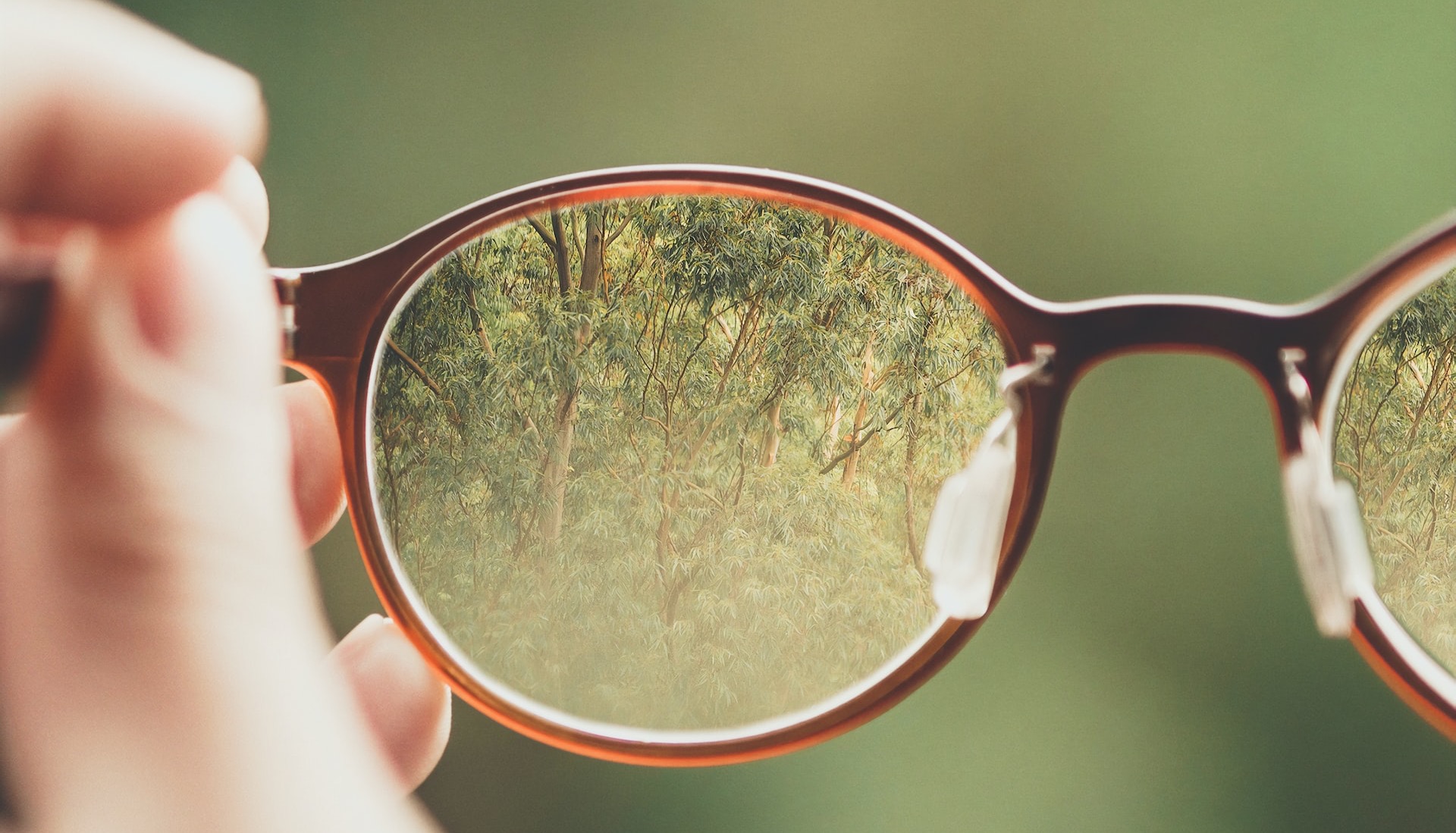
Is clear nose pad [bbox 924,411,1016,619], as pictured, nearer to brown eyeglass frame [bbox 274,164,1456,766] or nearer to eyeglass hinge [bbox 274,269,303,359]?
brown eyeglass frame [bbox 274,164,1456,766]

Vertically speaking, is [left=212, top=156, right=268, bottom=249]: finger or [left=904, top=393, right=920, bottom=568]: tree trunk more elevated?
[left=212, top=156, right=268, bottom=249]: finger

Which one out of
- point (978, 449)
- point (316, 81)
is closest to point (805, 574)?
point (978, 449)

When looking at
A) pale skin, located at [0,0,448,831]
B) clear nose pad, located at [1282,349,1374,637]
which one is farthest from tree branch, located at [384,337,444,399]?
clear nose pad, located at [1282,349,1374,637]

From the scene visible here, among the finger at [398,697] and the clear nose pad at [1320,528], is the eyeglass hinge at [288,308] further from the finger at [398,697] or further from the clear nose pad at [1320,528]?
the clear nose pad at [1320,528]

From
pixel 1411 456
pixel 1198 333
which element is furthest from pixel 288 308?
pixel 1411 456

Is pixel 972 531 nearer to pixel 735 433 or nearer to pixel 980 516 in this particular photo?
pixel 980 516

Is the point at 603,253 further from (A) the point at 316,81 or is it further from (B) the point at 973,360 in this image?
(A) the point at 316,81
